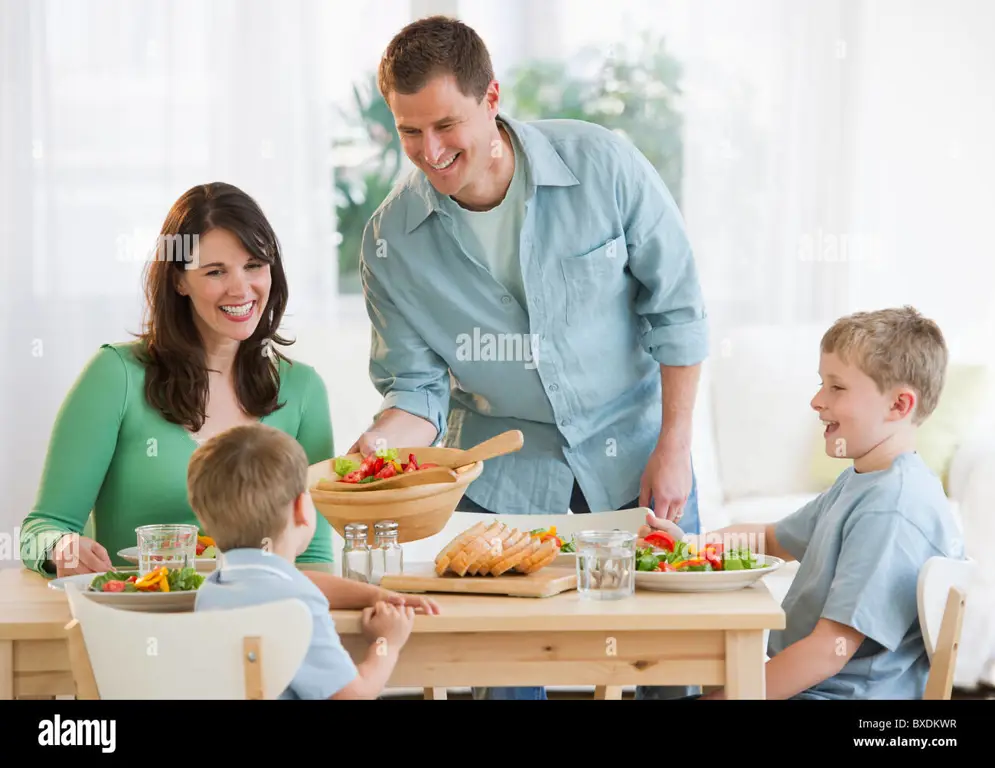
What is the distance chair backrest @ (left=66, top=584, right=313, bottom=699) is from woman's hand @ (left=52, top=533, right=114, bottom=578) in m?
0.34

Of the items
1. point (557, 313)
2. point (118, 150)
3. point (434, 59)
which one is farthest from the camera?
point (118, 150)

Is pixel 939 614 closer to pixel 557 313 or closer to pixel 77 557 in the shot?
pixel 557 313

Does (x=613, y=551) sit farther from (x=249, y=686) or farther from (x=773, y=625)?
(x=249, y=686)

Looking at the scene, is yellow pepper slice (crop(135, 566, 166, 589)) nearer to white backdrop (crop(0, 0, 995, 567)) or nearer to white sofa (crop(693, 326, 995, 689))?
white sofa (crop(693, 326, 995, 689))

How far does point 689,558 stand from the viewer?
1602 millimetres

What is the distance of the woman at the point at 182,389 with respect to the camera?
1938 millimetres

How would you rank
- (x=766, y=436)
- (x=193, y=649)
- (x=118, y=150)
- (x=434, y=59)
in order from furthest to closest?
(x=118, y=150) → (x=766, y=436) → (x=434, y=59) → (x=193, y=649)

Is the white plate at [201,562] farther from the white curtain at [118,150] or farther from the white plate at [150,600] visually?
the white curtain at [118,150]

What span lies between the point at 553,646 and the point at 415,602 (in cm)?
17

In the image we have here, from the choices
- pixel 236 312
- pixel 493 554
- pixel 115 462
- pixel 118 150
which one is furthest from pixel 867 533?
pixel 118 150

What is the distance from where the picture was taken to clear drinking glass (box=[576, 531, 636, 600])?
1494mm

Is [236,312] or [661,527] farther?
[236,312]

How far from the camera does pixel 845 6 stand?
409 cm

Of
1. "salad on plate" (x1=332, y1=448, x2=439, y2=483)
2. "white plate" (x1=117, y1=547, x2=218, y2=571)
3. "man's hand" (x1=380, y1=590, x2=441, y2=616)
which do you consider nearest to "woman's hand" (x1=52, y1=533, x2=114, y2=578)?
"white plate" (x1=117, y1=547, x2=218, y2=571)
